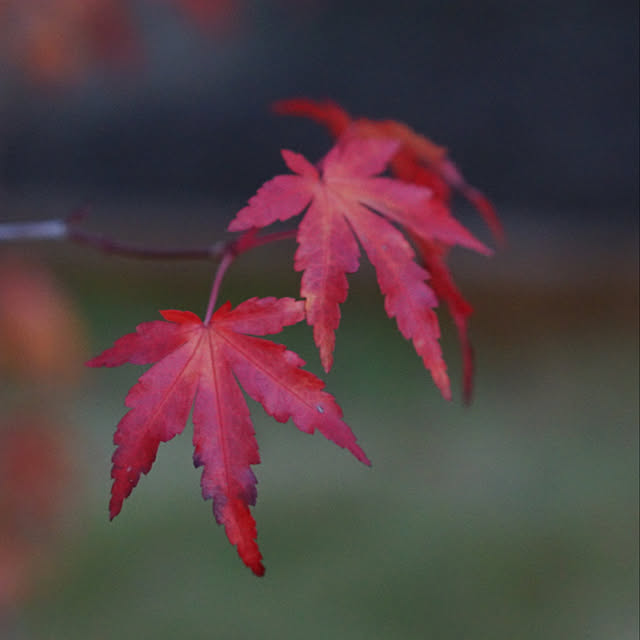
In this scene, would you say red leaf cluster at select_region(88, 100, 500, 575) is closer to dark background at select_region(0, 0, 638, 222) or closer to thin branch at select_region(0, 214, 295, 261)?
thin branch at select_region(0, 214, 295, 261)

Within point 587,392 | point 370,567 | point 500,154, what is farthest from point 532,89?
point 370,567

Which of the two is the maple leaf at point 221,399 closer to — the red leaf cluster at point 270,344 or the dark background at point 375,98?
the red leaf cluster at point 270,344

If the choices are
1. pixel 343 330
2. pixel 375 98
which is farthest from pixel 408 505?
pixel 375 98

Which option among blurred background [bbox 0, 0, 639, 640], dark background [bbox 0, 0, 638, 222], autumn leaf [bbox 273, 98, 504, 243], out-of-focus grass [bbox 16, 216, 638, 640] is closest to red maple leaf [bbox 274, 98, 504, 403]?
autumn leaf [bbox 273, 98, 504, 243]

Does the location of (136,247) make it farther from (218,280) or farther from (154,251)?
(218,280)

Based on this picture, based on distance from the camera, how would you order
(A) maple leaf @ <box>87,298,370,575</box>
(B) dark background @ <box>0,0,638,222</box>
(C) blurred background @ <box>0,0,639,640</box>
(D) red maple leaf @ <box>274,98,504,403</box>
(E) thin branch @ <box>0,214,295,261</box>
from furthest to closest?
(B) dark background @ <box>0,0,638,222</box> → (C) blurred background @ <box>0,0,639,640</box> → (D) red maple leaf @ <box>274,98,504,403</box> → (E) thin branch @ <box>0,214,295,261</box> → (A) maple leaf @ <box>87,298,370,575</box>

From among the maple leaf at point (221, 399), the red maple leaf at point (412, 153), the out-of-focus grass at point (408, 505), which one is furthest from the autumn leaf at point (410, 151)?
the out-of-focus grass at point (408, 505)

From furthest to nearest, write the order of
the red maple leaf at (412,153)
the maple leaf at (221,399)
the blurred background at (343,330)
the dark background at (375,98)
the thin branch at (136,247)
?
the dark background at (375,98) → the blurred background at (343,330) → the red maple leaf at (412,153) → the thin branch at (136,247) → the maple leaf at (221,399)
